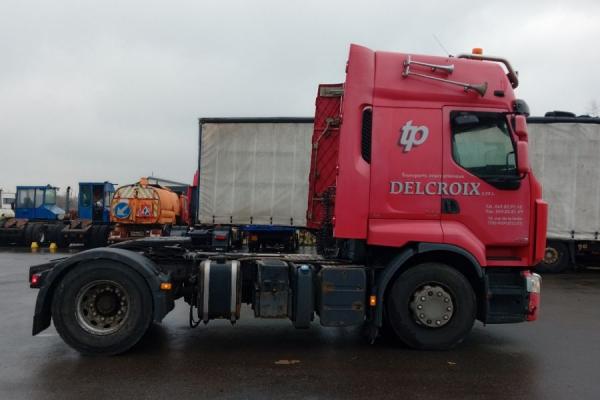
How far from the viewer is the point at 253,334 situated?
6.62m

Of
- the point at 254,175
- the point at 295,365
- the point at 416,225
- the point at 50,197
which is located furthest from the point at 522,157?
the point at 50,197

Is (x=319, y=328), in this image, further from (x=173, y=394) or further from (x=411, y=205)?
(x=173, y=394)

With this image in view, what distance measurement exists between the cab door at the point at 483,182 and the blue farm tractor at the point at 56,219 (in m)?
20.8

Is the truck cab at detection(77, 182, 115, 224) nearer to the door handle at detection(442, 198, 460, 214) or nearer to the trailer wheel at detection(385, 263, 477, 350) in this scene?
the trailer wheel at detection(385, 263, 477, 350)

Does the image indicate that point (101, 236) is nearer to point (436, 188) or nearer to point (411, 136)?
point (411, 136)

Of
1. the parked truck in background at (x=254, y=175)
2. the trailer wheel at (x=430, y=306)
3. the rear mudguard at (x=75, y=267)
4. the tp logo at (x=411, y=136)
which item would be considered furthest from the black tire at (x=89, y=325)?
the parked truck in background at (x=254, y=175)

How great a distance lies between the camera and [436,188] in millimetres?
5742

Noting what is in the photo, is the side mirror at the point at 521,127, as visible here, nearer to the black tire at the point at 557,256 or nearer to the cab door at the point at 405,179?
the cab door at the point at 405,179

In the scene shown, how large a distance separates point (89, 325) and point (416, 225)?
156 inches

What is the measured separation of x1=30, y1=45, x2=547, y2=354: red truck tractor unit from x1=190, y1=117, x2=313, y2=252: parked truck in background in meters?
8.95

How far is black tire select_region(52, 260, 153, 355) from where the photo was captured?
5.45 metres

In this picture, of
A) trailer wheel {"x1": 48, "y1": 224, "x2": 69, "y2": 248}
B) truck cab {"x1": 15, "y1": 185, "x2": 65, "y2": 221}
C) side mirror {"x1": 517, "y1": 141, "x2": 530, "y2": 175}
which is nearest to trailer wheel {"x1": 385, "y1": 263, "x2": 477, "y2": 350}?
side mirror {"x1": 517, "y1": 141, "x2": 530, "y2": 175}

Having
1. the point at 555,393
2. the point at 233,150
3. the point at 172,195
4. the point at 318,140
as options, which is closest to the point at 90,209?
the point at 172,195

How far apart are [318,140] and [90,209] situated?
1988cm
